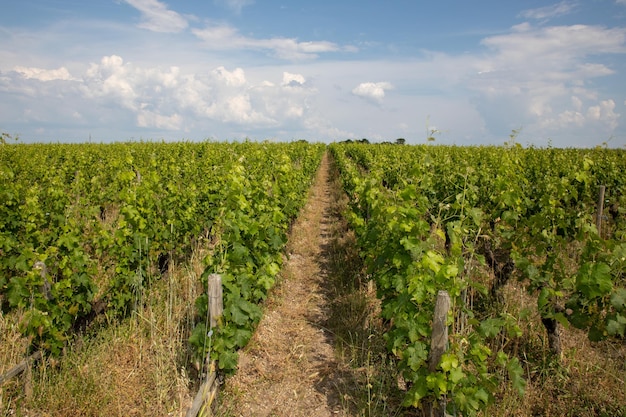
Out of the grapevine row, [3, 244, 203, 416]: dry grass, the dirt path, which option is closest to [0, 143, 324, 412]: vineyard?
the grapevine row

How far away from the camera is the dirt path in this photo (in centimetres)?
386

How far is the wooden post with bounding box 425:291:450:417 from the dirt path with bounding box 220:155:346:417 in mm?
1005

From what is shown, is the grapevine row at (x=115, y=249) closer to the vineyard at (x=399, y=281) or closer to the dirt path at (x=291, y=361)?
the vineyard at (x=399, y=281)

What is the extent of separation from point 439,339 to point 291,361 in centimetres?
208

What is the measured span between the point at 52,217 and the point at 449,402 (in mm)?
5467

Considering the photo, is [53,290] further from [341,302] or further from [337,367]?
[341,302]

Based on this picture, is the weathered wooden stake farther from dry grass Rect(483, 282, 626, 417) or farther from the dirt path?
dry grass Rect(483, 282, 626, 417)

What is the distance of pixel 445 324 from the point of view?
9.88ft

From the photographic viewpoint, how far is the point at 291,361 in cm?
460

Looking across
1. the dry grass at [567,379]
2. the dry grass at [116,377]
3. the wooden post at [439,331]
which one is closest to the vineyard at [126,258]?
the dry grass at [116,377]

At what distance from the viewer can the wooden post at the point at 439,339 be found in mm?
3002

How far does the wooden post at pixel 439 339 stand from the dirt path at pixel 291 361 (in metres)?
1.00

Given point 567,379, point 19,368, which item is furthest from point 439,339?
point 19,368

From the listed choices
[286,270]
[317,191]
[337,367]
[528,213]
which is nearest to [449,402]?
[337,367]
